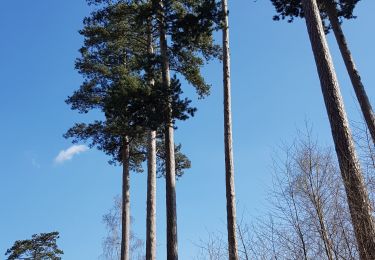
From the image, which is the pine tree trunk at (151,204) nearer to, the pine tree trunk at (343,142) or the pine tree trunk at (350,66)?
the pine tree trunk at (350,66)

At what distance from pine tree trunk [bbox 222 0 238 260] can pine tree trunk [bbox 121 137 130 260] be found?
23.5 feet

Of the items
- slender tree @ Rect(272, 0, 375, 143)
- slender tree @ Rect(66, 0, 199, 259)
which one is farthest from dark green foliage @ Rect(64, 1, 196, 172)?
→ slender tree @ Rect(272, 0, 375, 143)

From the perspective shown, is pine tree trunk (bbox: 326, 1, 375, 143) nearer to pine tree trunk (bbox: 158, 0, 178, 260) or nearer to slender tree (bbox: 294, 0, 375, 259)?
slender tree (bbox: 294, 0, 375, 259)

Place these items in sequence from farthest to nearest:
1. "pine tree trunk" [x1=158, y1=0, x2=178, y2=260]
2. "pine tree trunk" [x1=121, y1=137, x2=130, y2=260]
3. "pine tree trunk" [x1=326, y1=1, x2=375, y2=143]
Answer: "pine tree trunk" [x1=121, y1=137, x2=130, y2=260], "pine tree trunk" [x1=326, y1=1, x2=375, y2=143], "pine tree trunk" [x1=158, y1=0, x2=178, y2=260]

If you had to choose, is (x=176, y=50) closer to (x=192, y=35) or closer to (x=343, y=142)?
(x=192, y=35)

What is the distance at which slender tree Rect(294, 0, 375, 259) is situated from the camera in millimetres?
6062

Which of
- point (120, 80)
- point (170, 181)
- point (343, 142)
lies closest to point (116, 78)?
point (120, 80)

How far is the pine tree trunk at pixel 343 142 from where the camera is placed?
19.9 ft

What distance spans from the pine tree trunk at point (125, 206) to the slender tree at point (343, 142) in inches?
432

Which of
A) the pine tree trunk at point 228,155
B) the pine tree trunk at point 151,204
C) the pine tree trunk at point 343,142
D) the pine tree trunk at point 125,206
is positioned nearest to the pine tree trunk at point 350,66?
the pine tree trunk at point 228,155

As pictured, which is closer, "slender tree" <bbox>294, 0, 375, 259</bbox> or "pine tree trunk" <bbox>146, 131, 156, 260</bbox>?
"slender tree" <bbox>294, 0, 375, 259</bbox>

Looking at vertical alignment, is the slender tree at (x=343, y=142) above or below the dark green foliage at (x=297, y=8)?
below

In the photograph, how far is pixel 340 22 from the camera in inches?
565

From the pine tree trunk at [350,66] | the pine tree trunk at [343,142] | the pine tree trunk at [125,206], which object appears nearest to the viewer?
the pine tree trunk at [343,142]
